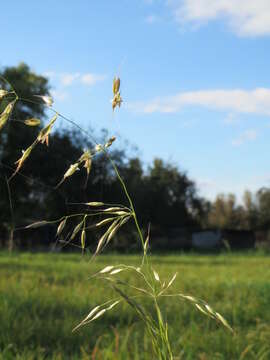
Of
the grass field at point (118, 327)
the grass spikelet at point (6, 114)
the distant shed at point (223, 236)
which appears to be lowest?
the grass field at point (118, 327)

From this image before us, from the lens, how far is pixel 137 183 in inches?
1256

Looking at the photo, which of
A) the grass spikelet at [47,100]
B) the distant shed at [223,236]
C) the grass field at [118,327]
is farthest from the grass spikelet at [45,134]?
the distant shed at [223,236]

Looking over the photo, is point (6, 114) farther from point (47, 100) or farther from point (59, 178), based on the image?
point (59, 178)

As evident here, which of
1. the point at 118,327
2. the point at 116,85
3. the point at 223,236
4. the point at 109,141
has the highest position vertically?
the point at 223,236

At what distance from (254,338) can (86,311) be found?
5.20ft

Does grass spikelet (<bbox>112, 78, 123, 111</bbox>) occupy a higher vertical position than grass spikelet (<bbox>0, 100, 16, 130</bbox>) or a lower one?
higher

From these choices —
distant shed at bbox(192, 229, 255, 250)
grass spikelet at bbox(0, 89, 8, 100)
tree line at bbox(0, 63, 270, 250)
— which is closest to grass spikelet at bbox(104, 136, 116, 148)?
grass spikelet at bbox(0, 89, 8, 100)

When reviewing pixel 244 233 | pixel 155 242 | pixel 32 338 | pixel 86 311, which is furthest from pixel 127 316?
pixel 244 233

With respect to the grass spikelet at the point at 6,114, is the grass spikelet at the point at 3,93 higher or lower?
higher

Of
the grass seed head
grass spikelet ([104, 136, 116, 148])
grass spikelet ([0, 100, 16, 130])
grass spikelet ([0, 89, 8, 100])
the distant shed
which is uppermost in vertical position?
the distant shed

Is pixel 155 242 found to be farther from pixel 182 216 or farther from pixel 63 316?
pixel 63 316

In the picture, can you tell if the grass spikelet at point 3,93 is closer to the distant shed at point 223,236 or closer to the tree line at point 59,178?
the tree line at point 59,178

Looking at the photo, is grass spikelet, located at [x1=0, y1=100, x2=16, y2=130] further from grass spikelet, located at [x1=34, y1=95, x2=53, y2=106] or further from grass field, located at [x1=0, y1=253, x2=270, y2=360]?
grass field, located at [x1=0, y1=253, x2=270, y2=360]

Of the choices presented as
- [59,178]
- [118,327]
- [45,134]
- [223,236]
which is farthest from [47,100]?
[223,236]
